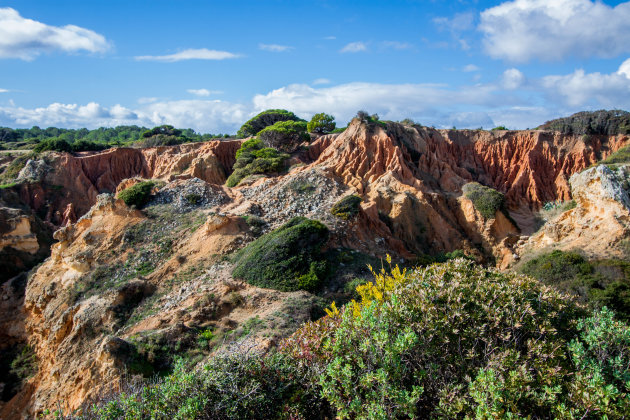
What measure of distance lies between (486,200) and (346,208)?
11158 mm

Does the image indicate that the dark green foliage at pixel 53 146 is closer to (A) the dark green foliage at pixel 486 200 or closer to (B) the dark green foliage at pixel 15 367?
(B) the dark green foliage at pixel 15 367

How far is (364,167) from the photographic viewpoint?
3167cm

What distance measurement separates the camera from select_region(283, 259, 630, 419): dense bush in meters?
6.48

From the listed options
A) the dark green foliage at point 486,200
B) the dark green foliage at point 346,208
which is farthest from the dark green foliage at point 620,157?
the dark green foliage at point 346,208

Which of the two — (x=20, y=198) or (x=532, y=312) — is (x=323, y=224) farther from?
(x=20, y=198)

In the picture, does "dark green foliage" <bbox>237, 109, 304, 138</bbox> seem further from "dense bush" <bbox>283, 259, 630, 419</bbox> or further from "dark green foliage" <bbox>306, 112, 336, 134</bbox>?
"dense bush" <bbox>283, 259, 630, 419</bbox>

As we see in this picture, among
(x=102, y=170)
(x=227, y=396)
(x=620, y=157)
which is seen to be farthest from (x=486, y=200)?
(x=102, y=170)

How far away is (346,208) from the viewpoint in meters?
23.2

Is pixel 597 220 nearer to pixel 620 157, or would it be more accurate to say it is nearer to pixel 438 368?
pixel 438 368

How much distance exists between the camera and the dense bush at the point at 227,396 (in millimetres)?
7469

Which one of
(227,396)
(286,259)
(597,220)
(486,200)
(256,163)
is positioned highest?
(256,163)

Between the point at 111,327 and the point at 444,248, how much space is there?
19.5 m

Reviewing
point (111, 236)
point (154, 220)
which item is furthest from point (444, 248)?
point (111, 236)

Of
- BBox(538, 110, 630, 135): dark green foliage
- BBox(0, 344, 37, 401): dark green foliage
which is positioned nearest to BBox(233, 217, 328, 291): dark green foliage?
BBox(0, 344, 37, 401): dark green foliage
